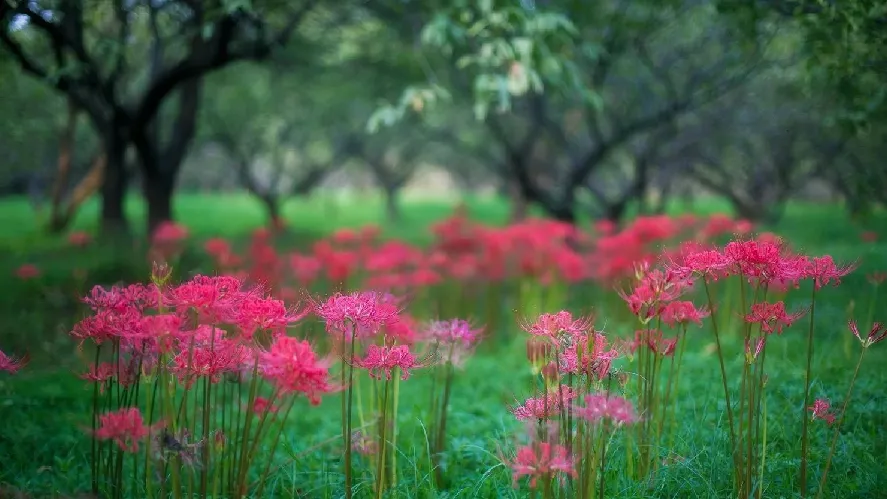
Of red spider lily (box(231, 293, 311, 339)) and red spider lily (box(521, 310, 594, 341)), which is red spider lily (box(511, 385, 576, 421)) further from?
red spider lily (box(231, 293, 311, 339))

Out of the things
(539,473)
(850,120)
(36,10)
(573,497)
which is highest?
(36,10)

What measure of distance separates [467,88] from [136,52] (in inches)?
257

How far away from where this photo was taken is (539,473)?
2025 millimetres

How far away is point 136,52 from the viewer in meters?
Answer: 13.1

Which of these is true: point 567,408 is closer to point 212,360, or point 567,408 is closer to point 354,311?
point 354,311

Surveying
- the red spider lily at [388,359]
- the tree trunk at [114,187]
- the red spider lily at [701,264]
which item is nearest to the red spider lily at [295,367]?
the red spider lily at [388,359]

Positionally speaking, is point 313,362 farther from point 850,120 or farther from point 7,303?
point 7,303

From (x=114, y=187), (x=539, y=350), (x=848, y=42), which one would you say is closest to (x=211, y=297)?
(x=539, y=350)

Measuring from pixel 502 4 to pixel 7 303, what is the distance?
588 cm

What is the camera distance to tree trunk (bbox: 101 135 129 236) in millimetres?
9859

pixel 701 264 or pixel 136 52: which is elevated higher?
pixel 136 52

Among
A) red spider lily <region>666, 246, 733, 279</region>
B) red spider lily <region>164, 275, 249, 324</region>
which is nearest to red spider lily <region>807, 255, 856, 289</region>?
red spider lily <region>666, 246, 733, 279</region>

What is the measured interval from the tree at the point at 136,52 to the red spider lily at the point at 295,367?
11.6 feet

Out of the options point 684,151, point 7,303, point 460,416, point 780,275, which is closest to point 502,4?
point 460,416
